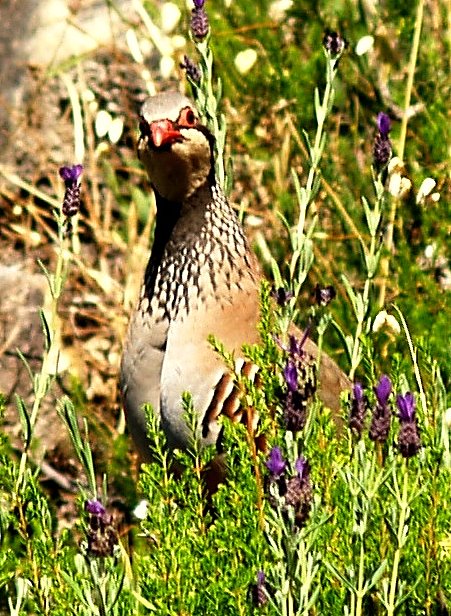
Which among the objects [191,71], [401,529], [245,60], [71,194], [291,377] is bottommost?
[401,529]

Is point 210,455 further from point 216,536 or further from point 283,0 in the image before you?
point 283,0

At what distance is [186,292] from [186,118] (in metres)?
0.43

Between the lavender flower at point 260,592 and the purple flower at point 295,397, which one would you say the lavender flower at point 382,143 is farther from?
the lavender flower at point 260,592

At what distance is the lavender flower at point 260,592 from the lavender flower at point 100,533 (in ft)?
0.97

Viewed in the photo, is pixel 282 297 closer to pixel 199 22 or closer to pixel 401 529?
pixel 401 529

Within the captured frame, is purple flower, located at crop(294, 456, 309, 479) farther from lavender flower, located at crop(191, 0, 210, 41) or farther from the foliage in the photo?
lavender flower, located at crop(191, 0, 210, 41)

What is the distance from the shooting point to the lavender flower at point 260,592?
2.16 metres

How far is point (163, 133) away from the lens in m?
3.56

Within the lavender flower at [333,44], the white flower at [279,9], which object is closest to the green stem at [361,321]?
the lavender flower at [333,44]

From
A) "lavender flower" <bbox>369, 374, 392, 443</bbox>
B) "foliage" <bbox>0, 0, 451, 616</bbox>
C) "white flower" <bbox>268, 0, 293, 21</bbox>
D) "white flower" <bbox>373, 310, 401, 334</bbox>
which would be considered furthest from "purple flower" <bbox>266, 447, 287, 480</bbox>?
"white flower" <bbox>268, 0, 293, 21</bbox>

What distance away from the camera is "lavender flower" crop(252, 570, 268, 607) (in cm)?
216

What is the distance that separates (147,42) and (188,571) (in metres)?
3.20

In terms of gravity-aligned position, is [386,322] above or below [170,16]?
below

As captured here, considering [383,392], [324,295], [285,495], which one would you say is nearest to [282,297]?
[324,295]
